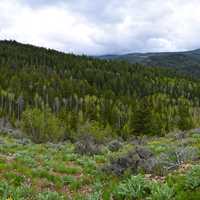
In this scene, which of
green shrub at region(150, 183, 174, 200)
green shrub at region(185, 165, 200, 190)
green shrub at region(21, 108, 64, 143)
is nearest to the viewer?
green shrub at region(150, 183, 174, 200)

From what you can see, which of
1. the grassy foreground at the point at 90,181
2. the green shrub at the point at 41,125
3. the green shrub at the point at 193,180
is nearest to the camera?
the green shrub at the point at 193,180

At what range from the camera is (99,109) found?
123 meters

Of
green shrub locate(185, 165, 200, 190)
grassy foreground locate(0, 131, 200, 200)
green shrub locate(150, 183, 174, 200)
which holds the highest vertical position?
green shrub locate(185, 165, 200, 190)

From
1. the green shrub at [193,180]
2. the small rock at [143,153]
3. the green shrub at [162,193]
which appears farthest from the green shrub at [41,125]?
the green shrub at [162,193]

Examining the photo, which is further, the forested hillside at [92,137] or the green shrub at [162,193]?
the forested hillside at [92,137]

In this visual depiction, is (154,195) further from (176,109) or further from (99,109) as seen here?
(176,109)

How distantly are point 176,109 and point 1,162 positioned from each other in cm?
11888

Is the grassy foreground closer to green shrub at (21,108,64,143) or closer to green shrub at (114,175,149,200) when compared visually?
green shrub at (114,175,149,200)

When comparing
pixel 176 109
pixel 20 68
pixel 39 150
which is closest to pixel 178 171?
pixel 39 150

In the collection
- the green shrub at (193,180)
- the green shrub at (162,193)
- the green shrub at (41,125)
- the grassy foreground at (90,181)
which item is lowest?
the green shrub at (41,125)

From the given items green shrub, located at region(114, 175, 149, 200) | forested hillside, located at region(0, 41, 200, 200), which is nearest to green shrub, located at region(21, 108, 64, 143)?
forested hillside, located at region(0, 41, 200, 200)

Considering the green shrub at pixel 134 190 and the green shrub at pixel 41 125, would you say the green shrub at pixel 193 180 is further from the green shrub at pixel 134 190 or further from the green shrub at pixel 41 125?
the green shrub at pixel 41 125

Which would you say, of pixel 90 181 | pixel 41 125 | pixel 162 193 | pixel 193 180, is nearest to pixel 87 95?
pixel 41 125

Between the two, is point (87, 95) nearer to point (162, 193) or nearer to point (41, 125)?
point (41, 125)
